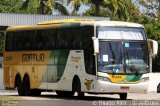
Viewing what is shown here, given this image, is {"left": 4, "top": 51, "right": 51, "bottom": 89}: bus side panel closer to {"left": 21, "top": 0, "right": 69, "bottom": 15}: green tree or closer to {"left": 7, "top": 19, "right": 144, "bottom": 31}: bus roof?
{"left": 7, "top": 19, "right": 144, "bottom": 31}: bus roof

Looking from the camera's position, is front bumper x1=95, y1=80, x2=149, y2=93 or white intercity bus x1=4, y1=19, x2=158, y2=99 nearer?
front bumper x1=95, y1=80, x2=149, y2=93

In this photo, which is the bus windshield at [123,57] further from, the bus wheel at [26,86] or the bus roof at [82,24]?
the bus wheel at [26,86]

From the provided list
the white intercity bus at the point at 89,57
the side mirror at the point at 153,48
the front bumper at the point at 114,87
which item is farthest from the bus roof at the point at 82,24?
the front bumper at the point at 114,87

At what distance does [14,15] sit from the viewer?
42.3m

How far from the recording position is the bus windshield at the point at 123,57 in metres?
25.7

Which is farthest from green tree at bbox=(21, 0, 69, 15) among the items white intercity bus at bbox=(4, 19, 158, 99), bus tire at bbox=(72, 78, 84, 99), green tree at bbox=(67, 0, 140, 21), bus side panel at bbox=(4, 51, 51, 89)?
bus tire at bbox=(72, 78, 84, 99)

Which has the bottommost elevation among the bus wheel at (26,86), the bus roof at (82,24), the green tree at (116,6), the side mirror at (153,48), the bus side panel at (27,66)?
the bus wheel at (26,86)

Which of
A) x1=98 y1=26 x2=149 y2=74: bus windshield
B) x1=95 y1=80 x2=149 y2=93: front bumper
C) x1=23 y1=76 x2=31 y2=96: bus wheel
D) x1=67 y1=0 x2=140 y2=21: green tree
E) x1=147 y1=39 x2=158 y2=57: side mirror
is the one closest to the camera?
x1=95 y1=80 x2=149 y2=93: front bumper

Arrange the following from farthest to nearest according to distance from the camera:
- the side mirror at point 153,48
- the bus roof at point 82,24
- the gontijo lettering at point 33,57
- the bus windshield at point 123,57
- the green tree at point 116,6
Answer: the green tree at point 116,6
the gontijo lettering at point 33,57
the side mirror at point 153,48
the bus roof at point 82,24
the bus windshield at point 123,57

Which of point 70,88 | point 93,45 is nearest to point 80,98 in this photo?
point 70,88

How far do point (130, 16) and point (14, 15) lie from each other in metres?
17.2

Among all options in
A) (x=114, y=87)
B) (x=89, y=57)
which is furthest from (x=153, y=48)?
(x=89, y=57)

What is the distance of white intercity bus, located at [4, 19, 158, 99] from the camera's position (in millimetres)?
25719

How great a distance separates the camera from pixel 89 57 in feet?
85.7
